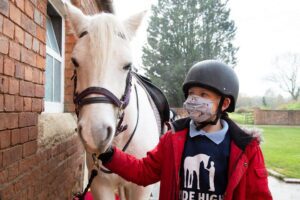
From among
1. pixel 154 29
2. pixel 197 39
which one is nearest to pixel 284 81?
pixel 197 39

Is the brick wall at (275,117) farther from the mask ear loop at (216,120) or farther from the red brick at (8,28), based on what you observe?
the red brick at (8,28)

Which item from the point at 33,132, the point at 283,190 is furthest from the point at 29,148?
the point at 283,190

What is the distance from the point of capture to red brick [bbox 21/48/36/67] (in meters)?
2.25

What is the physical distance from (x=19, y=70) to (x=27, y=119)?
35cm

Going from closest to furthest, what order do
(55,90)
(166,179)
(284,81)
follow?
(166,179)
(55,90)
(284,81)

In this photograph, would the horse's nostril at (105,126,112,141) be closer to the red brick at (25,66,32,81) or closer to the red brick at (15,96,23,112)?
the red brick at (15,96,23,112)

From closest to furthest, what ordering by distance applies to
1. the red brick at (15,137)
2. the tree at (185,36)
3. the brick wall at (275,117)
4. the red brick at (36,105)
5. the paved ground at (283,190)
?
the red brick at (15,137), the red brick at (36,105), the paved ground at (283,190), the brick wall at (275,117), the tree at (185,36)

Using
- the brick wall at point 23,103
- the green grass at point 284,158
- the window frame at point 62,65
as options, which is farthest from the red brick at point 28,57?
the green grass at point 284,158

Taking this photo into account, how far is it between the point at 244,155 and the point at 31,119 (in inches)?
56.7

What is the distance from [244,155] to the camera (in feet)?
6.08

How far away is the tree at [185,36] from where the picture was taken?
2962 cm

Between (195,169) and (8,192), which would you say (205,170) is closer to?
(195,169)

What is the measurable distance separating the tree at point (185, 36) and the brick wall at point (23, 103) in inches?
1028

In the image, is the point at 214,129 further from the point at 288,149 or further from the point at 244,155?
the point at 288,149
